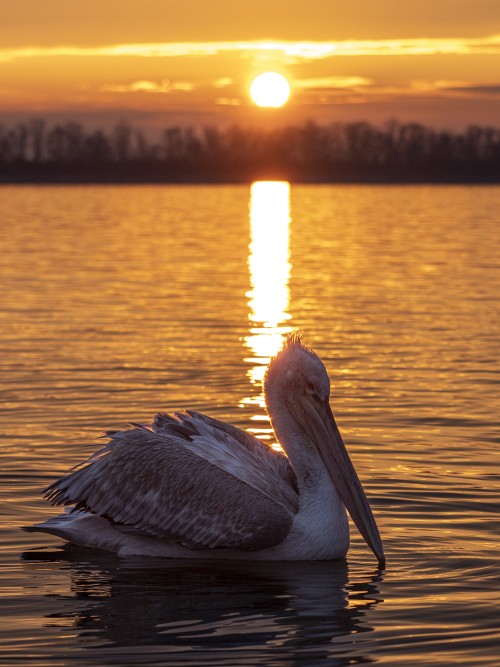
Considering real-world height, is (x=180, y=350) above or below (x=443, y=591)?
above

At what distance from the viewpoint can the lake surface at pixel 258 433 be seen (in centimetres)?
636

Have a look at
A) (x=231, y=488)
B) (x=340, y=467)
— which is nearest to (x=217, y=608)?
(x=231, y=488)

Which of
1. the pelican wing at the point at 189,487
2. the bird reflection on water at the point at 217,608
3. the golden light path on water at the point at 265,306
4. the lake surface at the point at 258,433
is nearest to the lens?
the bird reflection on water at the point at 217,608

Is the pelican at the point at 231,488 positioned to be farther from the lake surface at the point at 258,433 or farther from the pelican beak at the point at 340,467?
the lake surface at the point at 258,433

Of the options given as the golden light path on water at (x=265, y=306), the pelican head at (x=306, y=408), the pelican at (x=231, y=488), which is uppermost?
the golden light path on water at (x=265, y=306)

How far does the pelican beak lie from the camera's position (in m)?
7.21

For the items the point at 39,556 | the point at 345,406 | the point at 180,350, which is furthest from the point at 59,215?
the point at 39,556

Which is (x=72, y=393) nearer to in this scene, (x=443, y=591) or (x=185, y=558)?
(x=185, y=558)

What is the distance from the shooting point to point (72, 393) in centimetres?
1197

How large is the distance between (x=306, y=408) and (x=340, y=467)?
339 millimetres

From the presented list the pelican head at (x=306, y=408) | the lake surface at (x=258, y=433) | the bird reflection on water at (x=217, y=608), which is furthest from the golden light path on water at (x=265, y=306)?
the bird reflection on water at (x=217, y=608)

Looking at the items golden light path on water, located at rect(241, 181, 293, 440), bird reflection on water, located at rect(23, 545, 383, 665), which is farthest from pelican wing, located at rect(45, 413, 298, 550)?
golden light path on water, located at rect(241, 181, 293, 440)

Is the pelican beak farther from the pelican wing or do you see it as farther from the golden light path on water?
the golden light path on water

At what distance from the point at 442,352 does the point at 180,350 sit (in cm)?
250
